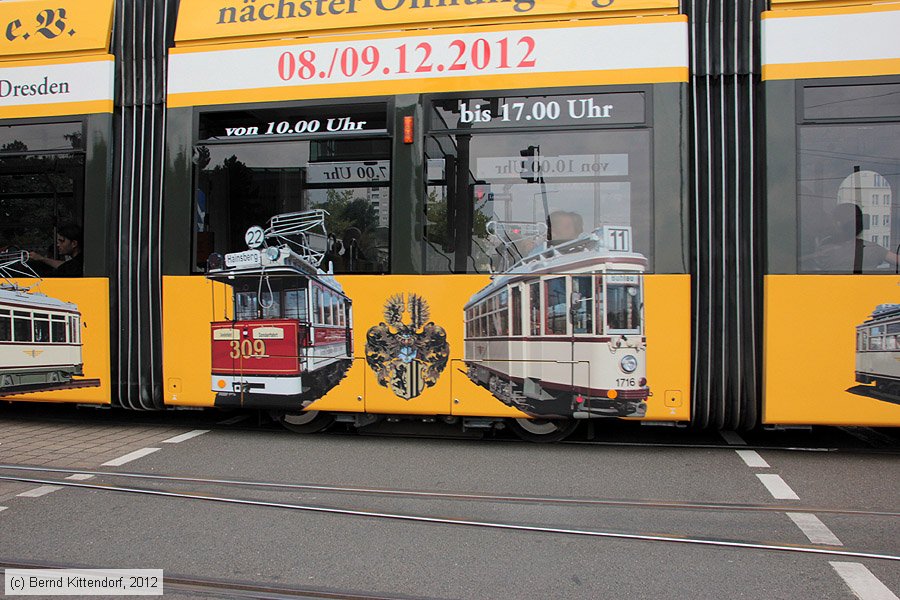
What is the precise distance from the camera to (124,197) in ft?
17.7

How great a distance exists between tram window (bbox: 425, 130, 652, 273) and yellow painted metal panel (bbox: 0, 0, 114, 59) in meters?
3.18

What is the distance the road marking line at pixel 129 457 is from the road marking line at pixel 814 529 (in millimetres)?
4672

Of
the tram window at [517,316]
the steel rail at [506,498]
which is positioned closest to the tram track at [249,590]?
the steel rail at [506,498]

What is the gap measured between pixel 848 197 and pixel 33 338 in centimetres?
683

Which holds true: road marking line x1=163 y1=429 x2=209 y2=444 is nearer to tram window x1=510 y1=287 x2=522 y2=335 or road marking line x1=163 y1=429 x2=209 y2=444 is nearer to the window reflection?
the window reflection

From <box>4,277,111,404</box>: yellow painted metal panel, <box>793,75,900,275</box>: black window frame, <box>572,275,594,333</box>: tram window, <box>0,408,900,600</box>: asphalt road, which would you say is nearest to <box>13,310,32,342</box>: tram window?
<box>4,277,111,404</box>: yellow painted metal panel

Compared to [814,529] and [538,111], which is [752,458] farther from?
[538,111]

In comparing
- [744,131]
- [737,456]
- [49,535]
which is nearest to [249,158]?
[49,535]

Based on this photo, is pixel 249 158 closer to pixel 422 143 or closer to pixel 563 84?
pixel 422 143

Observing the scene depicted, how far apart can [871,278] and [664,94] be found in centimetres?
201

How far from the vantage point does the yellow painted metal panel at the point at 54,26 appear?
542cm

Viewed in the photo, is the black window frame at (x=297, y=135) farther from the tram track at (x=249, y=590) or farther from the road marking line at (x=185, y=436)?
the tram track at (x=249, y=590)

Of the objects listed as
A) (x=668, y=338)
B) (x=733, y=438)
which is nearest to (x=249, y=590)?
(x=668, y=338)

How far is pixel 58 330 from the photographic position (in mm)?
5449
